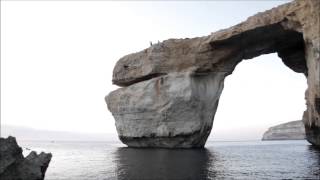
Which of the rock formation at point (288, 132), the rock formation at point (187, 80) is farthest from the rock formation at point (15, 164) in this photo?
the rock formation at point (288, 132)

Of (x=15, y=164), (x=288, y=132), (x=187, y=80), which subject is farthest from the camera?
(x=288, y=132)

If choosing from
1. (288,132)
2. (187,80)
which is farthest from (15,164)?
(288,132)

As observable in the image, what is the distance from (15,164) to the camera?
20.0m

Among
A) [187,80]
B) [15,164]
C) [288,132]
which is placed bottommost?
[288,132]

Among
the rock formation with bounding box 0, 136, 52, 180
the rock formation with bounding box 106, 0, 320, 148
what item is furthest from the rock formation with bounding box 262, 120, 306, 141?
the rock formation with bounding box 0, 136, 52, 180

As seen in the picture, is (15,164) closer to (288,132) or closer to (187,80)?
(187,80)

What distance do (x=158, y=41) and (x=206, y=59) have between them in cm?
847

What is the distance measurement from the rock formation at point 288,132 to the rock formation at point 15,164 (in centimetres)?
12305

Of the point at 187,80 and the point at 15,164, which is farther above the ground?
the point at 187,80

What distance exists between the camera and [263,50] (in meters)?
47.8

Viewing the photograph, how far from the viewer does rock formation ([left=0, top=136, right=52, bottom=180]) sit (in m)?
19.0

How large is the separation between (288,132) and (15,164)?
136 m

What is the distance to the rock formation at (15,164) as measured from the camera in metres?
19.0

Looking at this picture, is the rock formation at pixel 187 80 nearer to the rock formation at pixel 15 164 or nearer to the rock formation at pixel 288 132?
the rock formation at pixel 15 164
